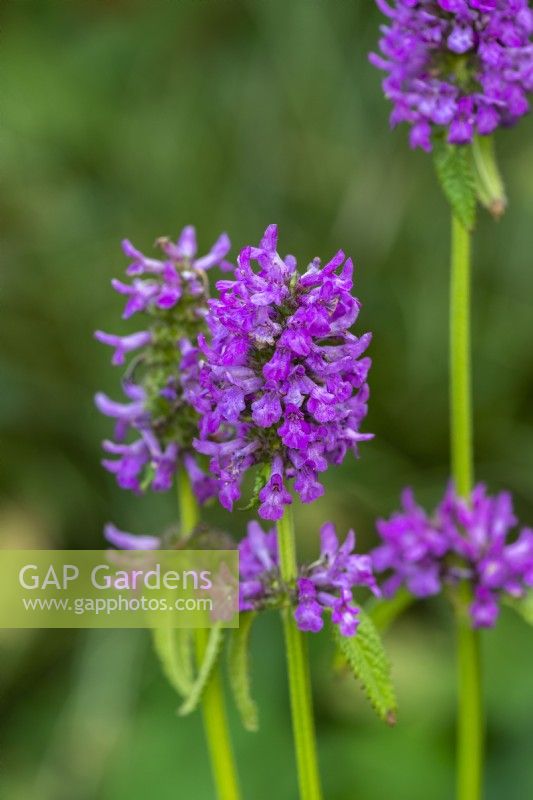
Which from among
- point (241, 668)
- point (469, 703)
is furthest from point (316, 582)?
point (469, 703)

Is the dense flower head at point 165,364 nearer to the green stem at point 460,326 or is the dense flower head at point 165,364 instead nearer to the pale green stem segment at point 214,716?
the pale green stem segment at point 214,716

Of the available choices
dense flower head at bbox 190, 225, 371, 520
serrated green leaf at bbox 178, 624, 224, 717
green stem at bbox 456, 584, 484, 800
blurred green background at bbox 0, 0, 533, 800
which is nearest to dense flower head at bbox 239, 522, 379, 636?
serrated green leaf at bbox 178, 624, 224, 717

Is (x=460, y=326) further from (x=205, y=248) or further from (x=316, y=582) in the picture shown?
(x=205, y=248)

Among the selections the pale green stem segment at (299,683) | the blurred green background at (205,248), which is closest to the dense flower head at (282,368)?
the pale green stem segment at (299,683)

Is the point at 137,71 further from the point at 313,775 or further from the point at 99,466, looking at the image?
the point at 313,775

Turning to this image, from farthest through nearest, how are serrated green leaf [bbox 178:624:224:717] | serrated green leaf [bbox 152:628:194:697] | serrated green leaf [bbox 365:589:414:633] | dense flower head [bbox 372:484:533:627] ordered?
serrated green leaf [bbox 365:589:414:633], dense flower head [bbox 372:484:533:627], serrated green leaf [bbox 152:628:194:697], serrated green leaf [bbox 178:624:224:717]

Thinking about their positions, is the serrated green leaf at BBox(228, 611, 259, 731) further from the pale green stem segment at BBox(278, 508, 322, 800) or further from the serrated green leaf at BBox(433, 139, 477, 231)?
the serrated green leaf at BBox(433, 139, 477, 231)
